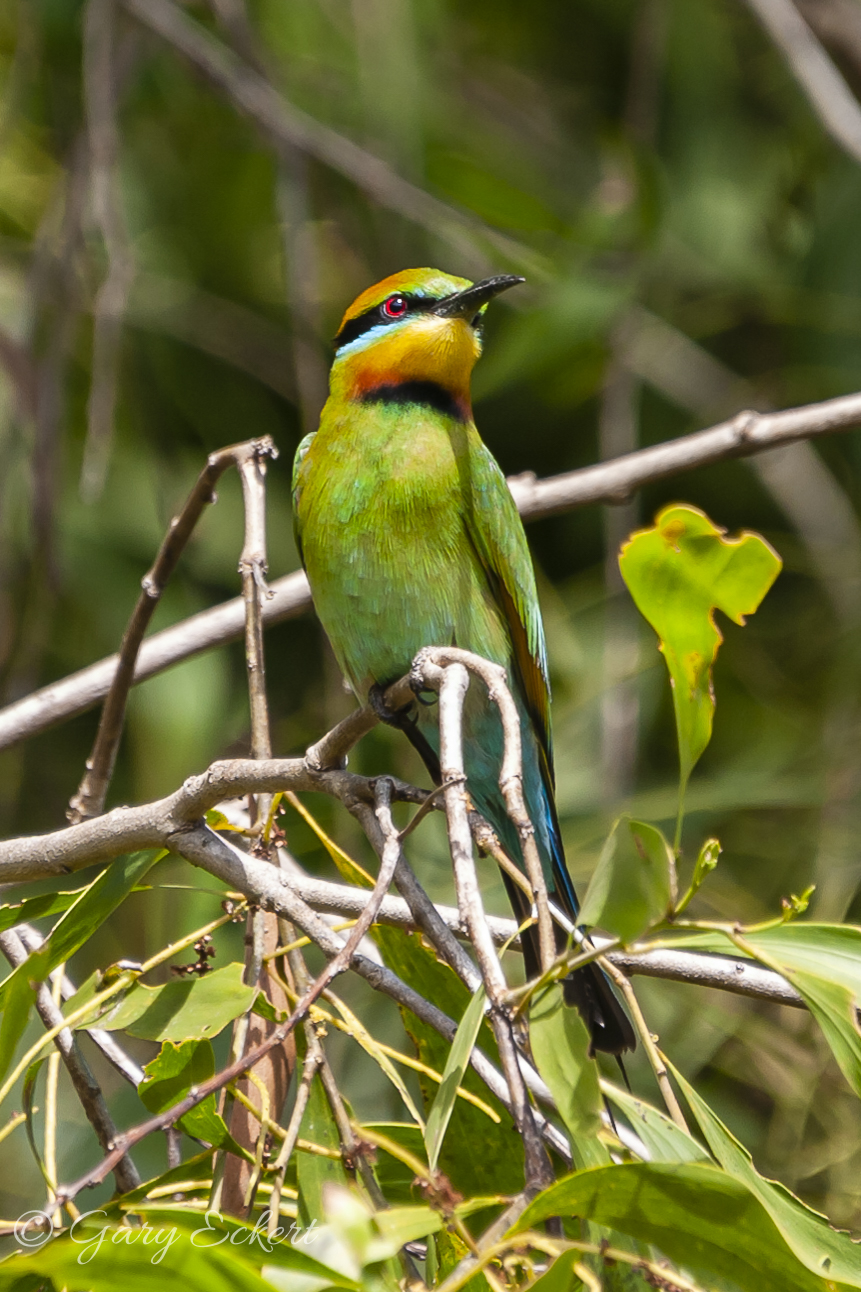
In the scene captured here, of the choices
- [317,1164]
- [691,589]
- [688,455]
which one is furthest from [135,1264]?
[688,455]

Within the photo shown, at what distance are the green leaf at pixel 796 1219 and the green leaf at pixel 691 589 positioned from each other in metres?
0.25

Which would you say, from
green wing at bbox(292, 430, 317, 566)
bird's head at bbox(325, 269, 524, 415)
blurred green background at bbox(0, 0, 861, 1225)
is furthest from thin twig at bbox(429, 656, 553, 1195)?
blurred green background at bbox(0, 0, 861, 1225)

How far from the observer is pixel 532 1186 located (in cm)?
75

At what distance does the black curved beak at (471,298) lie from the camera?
197 centimetres

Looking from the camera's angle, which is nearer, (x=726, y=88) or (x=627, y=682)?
(x=627, y=682)

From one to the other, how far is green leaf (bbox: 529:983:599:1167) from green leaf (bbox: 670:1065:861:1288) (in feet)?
0.33

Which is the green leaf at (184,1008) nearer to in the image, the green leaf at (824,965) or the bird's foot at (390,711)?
the green leaf at (824,965)

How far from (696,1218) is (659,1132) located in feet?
0.35

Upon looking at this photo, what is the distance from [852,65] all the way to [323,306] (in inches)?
62.3

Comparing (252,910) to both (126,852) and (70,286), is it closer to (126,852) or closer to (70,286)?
(126,852)

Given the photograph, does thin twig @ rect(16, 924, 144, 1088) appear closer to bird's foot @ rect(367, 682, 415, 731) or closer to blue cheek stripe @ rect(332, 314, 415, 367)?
bird's foot @ rect(367, 682, 415, 731)

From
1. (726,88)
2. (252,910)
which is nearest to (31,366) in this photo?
(252,910)

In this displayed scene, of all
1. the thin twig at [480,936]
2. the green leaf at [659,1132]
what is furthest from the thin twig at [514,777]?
the green leaf at [659,1132]

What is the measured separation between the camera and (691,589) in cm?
89
